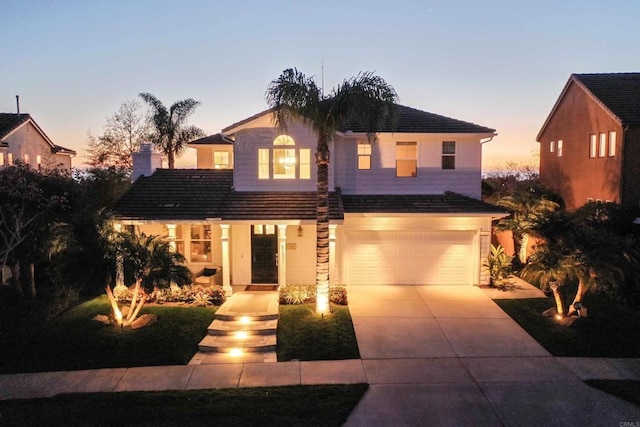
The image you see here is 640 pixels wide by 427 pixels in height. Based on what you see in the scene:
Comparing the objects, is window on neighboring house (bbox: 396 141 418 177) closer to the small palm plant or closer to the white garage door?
the white garage door

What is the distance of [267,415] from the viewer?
352 inches

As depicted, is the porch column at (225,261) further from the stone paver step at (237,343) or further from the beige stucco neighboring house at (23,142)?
the beige stucco neighboring house at (23,142)

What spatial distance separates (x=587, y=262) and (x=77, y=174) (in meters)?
20.1

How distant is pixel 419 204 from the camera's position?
59.7 feet

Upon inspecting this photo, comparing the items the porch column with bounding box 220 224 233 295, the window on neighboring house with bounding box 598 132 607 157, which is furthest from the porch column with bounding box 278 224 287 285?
the window on neighboring house with bounding box 598 132 607 157

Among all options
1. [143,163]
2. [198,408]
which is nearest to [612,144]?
[143,163]

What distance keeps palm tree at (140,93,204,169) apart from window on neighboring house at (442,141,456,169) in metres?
20.3

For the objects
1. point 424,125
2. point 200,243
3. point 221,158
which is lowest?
point 200,243

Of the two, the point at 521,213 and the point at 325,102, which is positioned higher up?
the point at 325,102

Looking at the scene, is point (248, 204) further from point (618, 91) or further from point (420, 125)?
point (618, 91)

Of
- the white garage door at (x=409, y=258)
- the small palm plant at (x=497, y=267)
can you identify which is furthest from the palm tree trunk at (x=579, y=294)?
the white garage door at (x=409, y=258)

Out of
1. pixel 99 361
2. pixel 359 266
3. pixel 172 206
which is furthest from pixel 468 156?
pixel 99 361

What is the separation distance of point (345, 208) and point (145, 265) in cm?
713

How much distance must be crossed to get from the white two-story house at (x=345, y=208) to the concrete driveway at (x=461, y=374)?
95.2 inches
